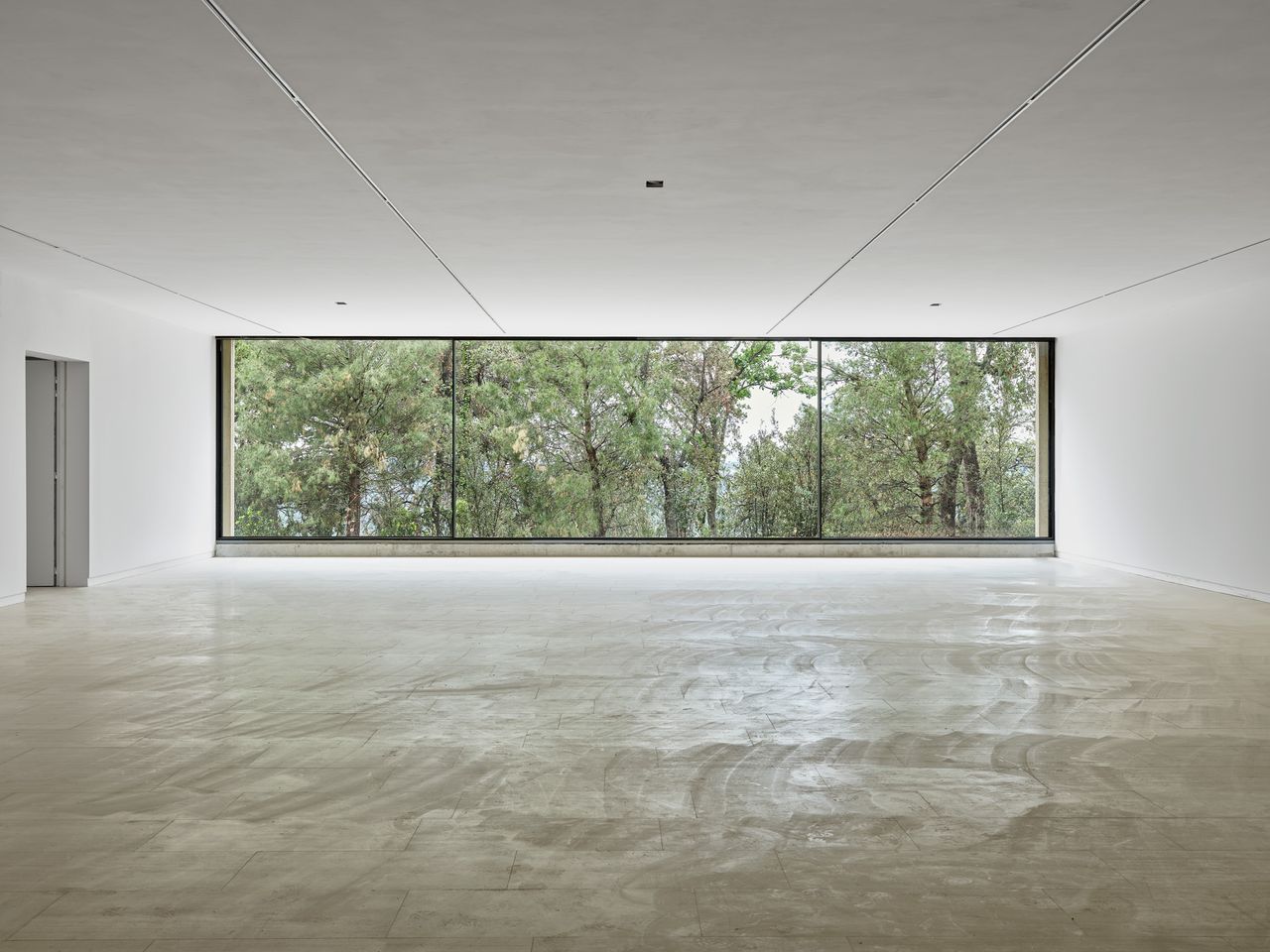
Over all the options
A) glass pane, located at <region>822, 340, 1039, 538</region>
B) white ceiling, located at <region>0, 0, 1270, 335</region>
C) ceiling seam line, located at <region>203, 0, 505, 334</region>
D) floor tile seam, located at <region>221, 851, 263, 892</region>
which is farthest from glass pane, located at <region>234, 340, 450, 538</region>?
floor tile seam, located at <region>221, 851, 263, 892</region>

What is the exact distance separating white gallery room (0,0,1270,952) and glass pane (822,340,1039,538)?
344 centimetres

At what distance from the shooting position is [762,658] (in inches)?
261

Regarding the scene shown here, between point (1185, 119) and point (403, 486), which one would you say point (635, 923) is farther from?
point (403, 486)

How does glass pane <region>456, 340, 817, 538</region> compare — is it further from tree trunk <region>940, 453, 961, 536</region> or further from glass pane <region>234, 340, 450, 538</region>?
tree trunk <region>940, 453, 961, 536</region>

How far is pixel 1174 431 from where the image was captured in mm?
11289

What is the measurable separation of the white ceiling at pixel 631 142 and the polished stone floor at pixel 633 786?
9.99 ft

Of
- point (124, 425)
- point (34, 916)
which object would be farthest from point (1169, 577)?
point (124, 425)

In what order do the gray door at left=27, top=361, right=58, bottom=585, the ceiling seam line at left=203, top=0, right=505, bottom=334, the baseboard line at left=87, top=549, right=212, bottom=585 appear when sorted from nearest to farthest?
the ceiling seam line at left=203, top=0, right=505, bottom=334 < the gray door at left=27, top=361, right=58, bottom=585 < the baseboard line at left=87, top=549, right=212, bottom=585

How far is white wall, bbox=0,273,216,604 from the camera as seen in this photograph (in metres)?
9.37

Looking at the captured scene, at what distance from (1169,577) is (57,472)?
39.6 feet

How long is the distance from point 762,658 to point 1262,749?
2.87 metres

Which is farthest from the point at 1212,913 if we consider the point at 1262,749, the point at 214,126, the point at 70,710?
the point at 214,126

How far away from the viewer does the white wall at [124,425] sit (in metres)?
9.37

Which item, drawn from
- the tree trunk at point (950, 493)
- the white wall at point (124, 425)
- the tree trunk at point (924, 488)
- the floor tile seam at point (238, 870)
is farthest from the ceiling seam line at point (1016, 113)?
the tree trunk at point (950, 493)
